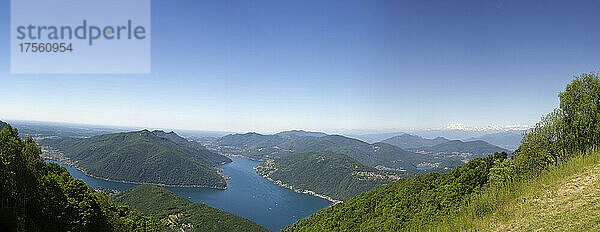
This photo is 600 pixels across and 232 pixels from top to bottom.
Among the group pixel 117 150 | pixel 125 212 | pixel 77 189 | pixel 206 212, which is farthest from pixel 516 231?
pixel 117 150

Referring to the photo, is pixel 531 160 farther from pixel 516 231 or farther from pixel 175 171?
pixel 175 171

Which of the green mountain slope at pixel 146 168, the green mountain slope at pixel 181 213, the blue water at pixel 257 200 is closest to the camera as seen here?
the green mountain slope at pixel 181 213

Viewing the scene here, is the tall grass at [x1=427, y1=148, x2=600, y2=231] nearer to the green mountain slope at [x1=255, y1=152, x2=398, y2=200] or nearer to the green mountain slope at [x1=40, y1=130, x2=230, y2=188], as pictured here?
the green mountain slope at [x1=255, y1=152, x2=398, y2=200]

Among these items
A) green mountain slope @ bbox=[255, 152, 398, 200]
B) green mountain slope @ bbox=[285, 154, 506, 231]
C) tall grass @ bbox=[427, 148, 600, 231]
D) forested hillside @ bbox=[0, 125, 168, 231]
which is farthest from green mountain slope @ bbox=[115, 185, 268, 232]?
green mountain slope @ bbox=[255, 152, 398, 200]

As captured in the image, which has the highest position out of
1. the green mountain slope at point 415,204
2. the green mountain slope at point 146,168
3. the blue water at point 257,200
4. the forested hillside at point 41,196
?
the forested hillside at point 41,196

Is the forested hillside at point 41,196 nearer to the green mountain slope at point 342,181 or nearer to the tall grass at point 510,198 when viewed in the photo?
the tall grass at point 510,198

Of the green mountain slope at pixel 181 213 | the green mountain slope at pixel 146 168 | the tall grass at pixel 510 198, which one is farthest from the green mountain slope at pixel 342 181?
the tall grass at pixel 510 198
